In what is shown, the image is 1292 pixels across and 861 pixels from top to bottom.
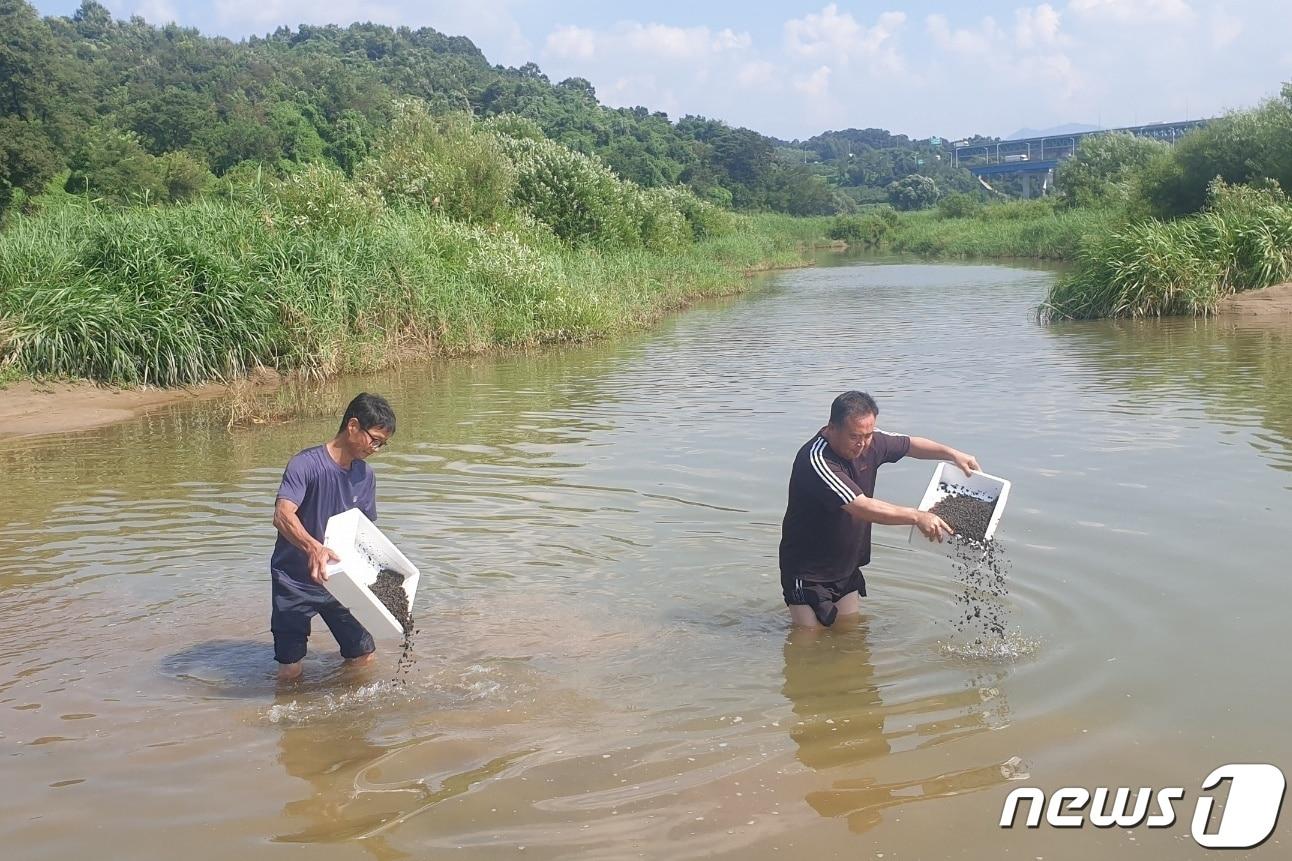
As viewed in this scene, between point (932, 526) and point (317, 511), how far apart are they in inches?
116

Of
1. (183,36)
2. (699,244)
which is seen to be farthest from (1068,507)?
(183,36)

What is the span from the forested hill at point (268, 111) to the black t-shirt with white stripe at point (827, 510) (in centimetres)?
1755

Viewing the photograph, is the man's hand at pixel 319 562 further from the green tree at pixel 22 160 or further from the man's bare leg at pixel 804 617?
the green tree at pixel 22 160

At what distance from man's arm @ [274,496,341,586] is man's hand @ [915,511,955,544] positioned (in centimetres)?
278

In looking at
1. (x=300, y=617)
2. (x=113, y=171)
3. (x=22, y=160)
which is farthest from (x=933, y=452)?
(x=113, y=171)

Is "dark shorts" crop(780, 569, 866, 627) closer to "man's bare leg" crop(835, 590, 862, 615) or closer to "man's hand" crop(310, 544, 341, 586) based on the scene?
"man's bare leg" crop(835, 590, 862, 615)

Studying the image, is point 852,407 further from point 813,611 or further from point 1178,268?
point 1178,268

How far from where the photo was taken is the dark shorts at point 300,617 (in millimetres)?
5945

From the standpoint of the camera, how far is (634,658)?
6723 millimetres

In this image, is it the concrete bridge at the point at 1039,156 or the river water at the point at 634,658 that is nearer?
the river water at the point at 634,658

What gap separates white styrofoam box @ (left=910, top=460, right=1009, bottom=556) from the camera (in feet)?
21.0

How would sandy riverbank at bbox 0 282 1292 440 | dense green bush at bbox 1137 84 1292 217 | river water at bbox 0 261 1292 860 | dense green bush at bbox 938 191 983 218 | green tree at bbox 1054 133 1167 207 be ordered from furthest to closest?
1. dense green bush at bbox 938 191 983 218
2. green tree at bbox 1054 133 1167 207
3. dense green bush at bbox 1137 84 1292 217
4. sandy riverbank at bbox 0 282 1292 440
5. river water at bbox 0 261 1292 860

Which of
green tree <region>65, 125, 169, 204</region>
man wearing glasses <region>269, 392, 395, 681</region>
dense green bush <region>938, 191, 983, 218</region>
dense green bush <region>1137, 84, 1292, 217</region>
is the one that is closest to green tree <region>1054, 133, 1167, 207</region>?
dense green bush <region>938, 191, 983, 218</region>

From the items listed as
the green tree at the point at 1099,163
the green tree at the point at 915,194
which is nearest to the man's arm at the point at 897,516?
the green tree at the point at 1099,163
